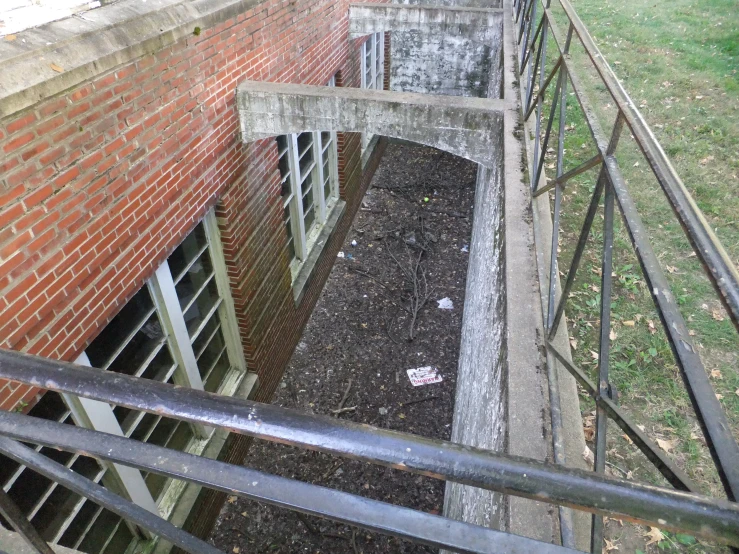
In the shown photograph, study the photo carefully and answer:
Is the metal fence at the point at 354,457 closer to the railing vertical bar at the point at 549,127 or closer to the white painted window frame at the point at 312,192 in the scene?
the railing vertical bar at the point at 549,127

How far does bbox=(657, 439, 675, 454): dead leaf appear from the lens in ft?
9.16

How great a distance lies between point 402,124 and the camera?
4.52m

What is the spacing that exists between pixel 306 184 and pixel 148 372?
3.95m

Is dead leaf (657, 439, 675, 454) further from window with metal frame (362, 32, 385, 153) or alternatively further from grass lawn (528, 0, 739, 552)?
window with metal frame (362, 32, 385, 153)

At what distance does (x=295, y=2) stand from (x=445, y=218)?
520cm

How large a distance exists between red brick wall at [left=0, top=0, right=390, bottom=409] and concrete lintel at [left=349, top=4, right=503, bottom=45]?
79.1 inches

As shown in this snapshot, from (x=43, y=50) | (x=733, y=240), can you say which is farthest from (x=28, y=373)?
(x=733, y=240)

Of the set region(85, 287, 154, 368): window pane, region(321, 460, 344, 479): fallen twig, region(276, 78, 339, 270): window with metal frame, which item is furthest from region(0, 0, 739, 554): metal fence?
region(276, 78, 339, 270): window with metal frame

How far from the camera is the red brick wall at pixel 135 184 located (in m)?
2.58

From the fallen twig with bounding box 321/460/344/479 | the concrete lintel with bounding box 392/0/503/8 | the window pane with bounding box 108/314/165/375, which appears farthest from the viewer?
the concrete lintel with bounding box 392/0/503/8

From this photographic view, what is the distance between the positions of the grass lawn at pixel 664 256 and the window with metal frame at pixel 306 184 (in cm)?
326

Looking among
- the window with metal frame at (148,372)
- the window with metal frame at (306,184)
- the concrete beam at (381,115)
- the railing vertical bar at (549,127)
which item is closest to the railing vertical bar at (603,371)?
the railing vertical bar at (549,127)

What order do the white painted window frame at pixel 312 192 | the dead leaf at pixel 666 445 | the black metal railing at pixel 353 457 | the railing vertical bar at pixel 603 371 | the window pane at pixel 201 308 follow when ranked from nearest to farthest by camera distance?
the black metal railing at pixel 353 457, the railing vertical bar at pixel 603 371, the dead leaf at pixel 666 445, the window pane at pixel 201 308, the white painted window frame at pixel 312 192

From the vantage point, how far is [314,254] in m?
7.39
